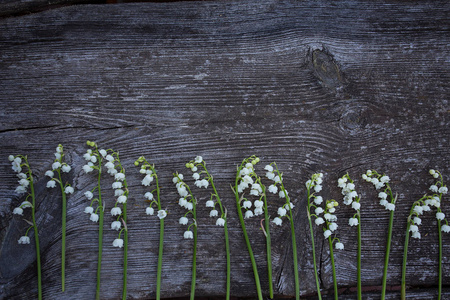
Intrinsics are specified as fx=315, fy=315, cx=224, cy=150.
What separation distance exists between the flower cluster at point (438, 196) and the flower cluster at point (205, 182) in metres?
0.70

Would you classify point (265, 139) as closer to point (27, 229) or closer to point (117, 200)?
point (117, 200)

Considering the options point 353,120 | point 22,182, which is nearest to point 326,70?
point 353,120

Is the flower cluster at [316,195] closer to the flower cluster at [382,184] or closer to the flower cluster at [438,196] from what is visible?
the flower cluster at [382,184]

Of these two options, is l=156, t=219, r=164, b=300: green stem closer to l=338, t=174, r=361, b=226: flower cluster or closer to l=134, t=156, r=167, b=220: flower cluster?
l=134, t=156, r=167, b=220: flower cluster

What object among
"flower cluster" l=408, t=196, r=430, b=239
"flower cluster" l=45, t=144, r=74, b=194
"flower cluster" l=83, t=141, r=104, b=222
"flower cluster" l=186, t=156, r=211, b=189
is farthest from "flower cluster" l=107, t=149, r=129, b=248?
"flower cluster" l=408, t=196, r=430, b=239

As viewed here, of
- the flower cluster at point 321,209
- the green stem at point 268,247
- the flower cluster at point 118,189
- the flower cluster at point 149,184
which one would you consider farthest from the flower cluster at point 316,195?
the flower cluster at point 118,189

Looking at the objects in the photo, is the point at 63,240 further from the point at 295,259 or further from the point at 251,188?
the point at 295,259

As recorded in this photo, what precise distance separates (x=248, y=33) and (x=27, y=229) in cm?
102

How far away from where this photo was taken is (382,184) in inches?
42.6

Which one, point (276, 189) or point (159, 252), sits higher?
point (276, 189)

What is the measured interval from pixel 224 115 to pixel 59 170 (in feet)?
1.91

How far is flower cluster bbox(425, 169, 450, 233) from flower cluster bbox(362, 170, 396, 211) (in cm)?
12

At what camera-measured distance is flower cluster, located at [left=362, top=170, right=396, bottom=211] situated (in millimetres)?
1070

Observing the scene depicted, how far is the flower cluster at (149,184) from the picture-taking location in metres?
1.03
